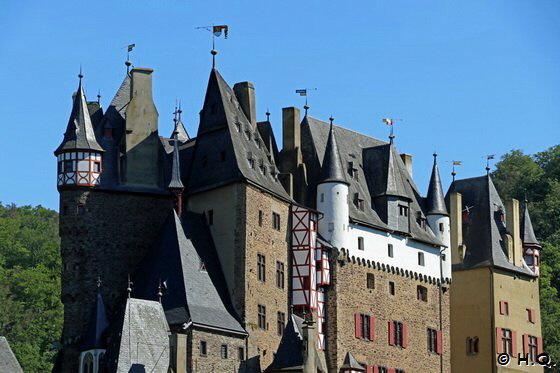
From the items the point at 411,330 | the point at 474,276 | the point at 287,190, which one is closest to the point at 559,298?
the point at 474,276

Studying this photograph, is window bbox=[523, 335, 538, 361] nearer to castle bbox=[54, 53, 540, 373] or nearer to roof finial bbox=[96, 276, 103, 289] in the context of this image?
castle bbox=[54, 53, 540, 373]

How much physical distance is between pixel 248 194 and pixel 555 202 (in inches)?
2150

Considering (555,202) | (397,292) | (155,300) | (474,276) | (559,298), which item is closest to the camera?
(155,300)

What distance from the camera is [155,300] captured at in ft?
216

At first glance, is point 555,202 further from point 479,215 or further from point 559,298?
point 479,215

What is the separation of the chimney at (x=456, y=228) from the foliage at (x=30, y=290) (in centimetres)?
3258

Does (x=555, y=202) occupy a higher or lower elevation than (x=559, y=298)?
higher

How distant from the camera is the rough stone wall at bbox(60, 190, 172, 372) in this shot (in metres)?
68.8

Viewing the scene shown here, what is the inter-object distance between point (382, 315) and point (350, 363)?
4964 millimetres

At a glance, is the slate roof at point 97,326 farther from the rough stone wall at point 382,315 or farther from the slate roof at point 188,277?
the rough stone wall at point 382,315

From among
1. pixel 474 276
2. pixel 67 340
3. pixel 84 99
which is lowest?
pixel 67 340

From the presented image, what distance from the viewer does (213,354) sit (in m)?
65.6

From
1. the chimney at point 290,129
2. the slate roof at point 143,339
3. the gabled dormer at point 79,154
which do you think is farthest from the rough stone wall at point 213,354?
the chimney at point 290,129

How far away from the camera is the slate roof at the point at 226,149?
70.5 metres
